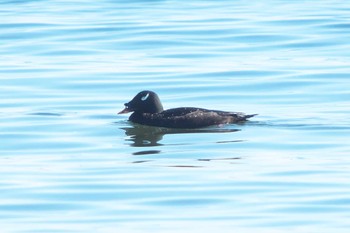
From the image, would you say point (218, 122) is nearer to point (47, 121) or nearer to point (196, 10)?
point (47, 121)

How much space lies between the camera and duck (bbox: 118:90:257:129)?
17.0m

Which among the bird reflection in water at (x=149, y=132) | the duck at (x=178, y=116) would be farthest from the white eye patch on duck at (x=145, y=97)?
the bird reflection in water at (x=149, y=132)

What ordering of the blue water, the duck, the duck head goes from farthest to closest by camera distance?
the duck head, the duck, the blue water

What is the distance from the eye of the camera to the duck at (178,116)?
17.0 meters

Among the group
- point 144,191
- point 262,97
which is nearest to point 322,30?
point 262,97

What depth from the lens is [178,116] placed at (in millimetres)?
17141

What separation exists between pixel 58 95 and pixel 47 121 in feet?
8.04

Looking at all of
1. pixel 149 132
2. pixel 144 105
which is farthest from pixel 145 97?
pixel 149 132

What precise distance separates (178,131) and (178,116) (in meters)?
0.20

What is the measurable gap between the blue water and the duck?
15cm

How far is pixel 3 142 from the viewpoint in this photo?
52.5ft

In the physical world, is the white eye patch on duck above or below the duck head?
above

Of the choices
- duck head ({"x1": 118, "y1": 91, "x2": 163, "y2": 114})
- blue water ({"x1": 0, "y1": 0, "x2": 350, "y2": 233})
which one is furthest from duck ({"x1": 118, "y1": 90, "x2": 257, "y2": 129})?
blue water ({"x1": 0, "y1": 0, "x2": 350, "y2": 233})

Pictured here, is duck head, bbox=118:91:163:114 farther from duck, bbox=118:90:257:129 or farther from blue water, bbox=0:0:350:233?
blue water, bbox=0:0:350:233
